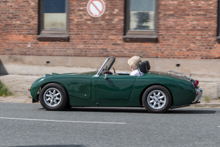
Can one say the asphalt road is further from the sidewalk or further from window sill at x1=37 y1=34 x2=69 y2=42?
window sill at x1=37 y1=34 x2=69 y2=42

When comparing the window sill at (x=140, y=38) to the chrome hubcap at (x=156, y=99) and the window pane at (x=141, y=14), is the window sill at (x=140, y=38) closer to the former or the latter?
the window pane at (x=141, y=14)

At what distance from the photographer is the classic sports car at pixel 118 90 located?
8711 mm

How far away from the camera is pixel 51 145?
18.0 feet

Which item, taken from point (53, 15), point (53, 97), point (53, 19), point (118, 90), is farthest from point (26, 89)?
point (118, 90)

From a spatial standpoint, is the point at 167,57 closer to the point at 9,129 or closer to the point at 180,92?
the point at 180,92

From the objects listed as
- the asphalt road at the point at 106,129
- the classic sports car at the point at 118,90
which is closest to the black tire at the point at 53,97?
the classic sports car at the point at 118,90

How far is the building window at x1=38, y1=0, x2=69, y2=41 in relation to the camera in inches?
664

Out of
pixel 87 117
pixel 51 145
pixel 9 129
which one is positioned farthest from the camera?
pixel 87 117

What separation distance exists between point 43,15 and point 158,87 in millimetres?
9698

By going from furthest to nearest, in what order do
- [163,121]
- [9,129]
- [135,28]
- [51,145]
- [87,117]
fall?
[135,28], [87,117], [163,121], [9,129], [51,145]

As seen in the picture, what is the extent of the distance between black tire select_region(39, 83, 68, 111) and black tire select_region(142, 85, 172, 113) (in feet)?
5.71

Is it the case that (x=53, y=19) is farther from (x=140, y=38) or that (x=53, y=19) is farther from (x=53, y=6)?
(x=140, y=38)

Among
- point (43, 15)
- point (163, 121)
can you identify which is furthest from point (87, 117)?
point (43, 15)

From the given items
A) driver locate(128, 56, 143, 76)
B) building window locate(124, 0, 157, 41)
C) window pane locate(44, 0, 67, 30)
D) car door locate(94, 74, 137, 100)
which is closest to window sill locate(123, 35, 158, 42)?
building window locate(124, 0, 157, 41)
